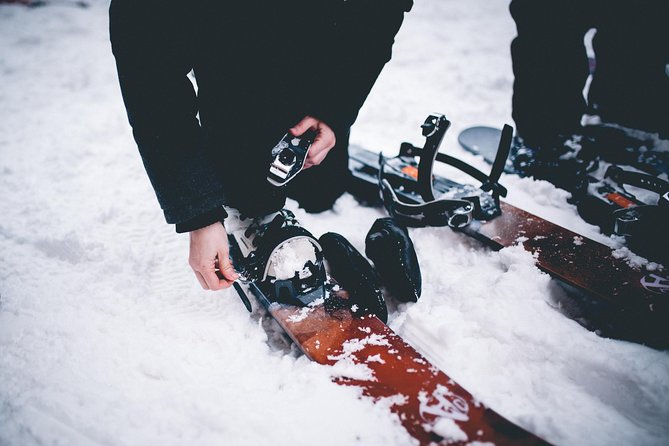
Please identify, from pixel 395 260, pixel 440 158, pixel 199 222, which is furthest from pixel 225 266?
pixel 440 158

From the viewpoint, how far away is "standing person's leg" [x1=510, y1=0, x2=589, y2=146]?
2.06 meters

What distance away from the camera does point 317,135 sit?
1.23m

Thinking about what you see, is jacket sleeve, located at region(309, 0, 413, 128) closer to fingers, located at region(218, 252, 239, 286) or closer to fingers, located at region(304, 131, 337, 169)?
fingers, located at region(304, 131, 337, 169)

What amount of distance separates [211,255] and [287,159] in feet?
1.28

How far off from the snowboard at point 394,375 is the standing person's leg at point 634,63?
2338 millimetres

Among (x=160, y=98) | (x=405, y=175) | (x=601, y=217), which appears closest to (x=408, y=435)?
(x=160, y=98)

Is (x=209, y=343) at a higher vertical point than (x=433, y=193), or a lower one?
lower

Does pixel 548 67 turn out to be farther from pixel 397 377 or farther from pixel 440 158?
pixel 397 377

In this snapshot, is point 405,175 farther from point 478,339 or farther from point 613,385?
point 613,385

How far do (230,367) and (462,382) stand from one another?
0.73m

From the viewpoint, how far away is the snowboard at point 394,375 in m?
0.91

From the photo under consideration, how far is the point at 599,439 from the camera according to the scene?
3.00 ft

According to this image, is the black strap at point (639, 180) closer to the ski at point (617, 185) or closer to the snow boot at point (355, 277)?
the ski at point (617, 185)

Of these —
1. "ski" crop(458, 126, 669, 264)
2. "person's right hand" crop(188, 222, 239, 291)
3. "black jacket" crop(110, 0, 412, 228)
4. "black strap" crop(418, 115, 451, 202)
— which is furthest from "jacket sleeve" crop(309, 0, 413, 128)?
"ski" crop(458, 126, 669, 264)
